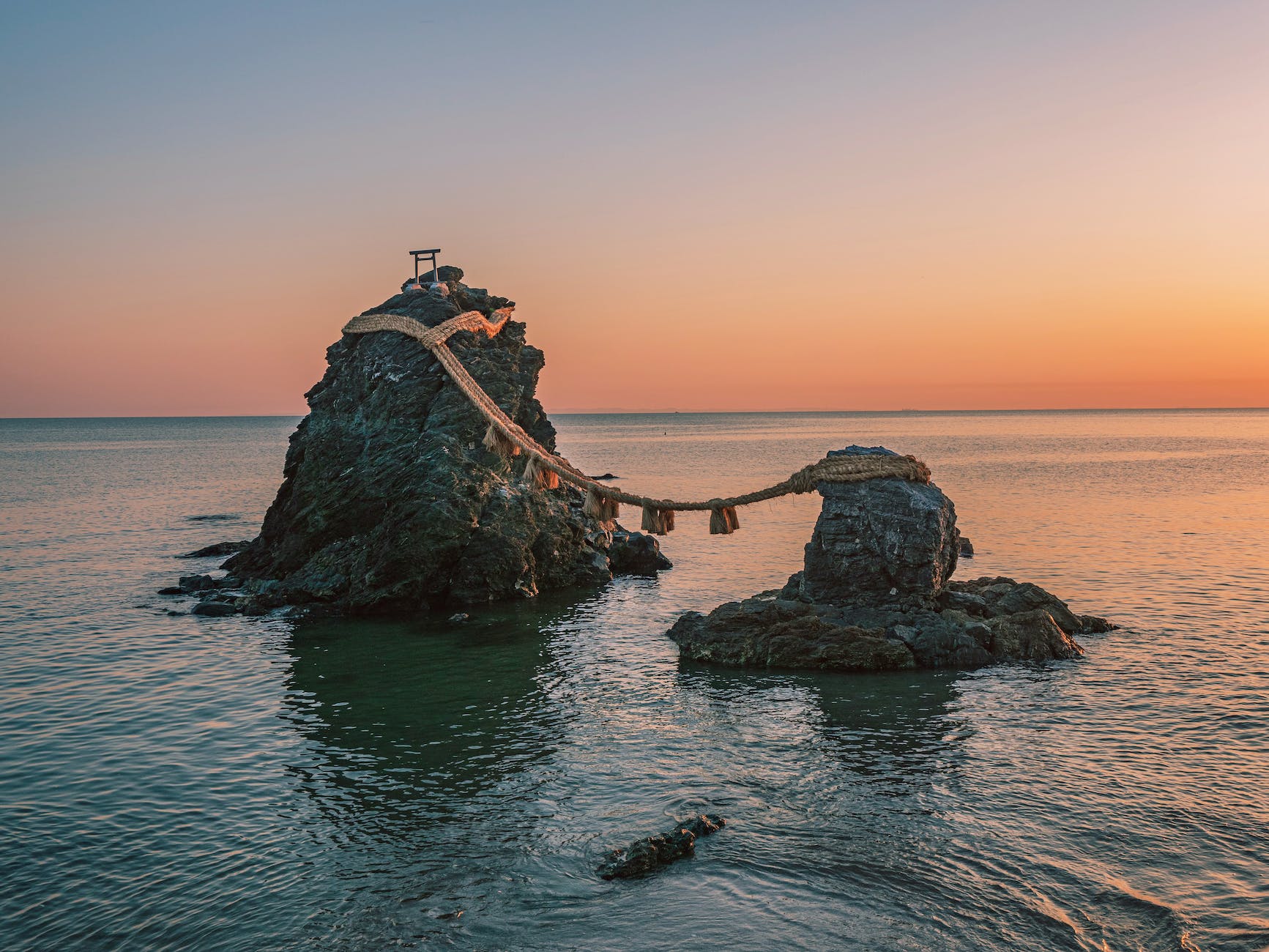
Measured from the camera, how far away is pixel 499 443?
1991 cm

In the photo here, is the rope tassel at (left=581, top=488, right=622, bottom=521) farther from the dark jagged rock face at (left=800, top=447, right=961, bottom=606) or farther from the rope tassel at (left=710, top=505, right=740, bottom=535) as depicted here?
the dark jagged rock face at (left=800, top=447, right=961, bottom=606)

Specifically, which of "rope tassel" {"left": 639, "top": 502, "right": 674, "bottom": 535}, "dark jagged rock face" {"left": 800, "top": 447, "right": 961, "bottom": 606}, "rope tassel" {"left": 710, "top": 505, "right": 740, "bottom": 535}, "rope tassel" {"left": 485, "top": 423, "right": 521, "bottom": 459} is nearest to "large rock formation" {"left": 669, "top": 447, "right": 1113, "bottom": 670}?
"dark jagged rock face" {"left": 800, "top": 447, "right": 961, "bottom": 606}

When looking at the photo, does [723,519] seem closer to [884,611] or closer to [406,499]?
[884,611]

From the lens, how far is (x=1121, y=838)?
33.7 ft

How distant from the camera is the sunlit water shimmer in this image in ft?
29.2

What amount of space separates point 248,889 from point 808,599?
13056 mm

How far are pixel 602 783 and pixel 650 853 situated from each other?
7.97ft

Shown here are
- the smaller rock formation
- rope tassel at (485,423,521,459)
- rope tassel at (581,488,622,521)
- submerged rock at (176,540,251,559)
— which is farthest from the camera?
submerged rock at (176,540,251,559)

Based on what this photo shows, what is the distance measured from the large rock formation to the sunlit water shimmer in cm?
77

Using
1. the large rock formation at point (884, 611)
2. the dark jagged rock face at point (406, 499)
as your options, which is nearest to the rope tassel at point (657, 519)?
the large rock formation at point (884, 611)

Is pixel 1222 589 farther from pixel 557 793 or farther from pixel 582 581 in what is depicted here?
pixel 557 793

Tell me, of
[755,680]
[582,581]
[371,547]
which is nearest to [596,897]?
[755,680]

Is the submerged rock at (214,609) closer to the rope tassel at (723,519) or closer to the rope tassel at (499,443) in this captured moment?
the rope tassel at (499,443)

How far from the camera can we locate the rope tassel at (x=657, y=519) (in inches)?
706
